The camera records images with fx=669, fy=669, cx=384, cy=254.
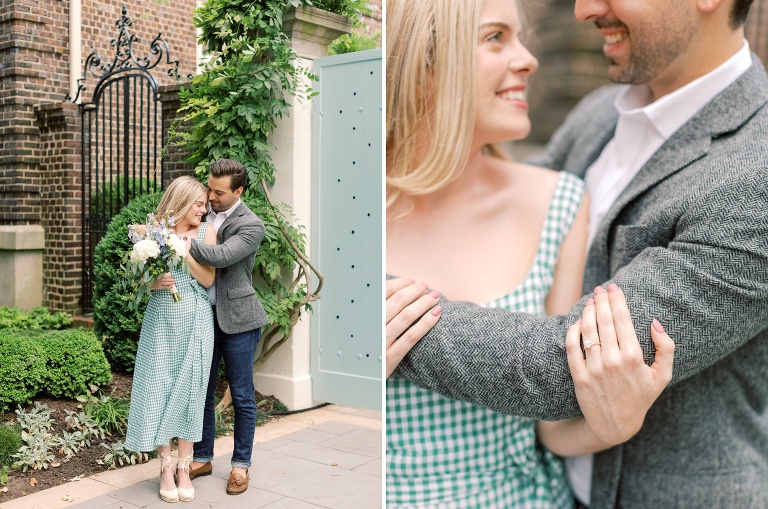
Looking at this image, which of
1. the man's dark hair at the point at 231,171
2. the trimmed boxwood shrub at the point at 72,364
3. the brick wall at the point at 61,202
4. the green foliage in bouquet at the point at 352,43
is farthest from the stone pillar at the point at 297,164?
the brick wall at the point at 61,202

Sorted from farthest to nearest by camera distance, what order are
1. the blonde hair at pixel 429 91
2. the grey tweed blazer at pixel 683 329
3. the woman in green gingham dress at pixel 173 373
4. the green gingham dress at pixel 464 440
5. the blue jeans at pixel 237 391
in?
the blue jeans at pixel 237 391
the woman in green gingham dress at pixel 173 373
the green gingham dress at pixel 464 440
the blonde hair at pixel 429 91
the grey tweed blazer at pixel 683 329

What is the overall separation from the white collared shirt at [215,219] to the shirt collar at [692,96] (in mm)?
1102

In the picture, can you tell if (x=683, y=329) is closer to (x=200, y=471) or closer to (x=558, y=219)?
(x=558, y=219)

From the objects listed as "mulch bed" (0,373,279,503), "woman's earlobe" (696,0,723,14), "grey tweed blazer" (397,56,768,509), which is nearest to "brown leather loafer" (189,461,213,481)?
"mulch bed" (0,373,279,503)

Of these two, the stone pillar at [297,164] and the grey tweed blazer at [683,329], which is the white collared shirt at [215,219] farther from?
the grey tweed blazer at [683,329]

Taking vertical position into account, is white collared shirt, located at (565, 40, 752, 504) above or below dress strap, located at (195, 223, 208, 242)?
above

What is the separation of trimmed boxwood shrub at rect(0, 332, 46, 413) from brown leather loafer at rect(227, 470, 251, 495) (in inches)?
24.6

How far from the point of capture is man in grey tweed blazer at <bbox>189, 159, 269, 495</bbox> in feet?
6.16

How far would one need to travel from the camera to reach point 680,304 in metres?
1.13

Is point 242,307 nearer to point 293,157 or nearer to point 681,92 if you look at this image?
point 293,157

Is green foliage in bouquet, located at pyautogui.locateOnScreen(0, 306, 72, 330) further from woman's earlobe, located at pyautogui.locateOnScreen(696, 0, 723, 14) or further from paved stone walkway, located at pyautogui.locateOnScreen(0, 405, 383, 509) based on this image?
woman's earlobe, located at pyautogui.locateOnScreen(696, 0, 723, 14)

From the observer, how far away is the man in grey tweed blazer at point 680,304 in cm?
113

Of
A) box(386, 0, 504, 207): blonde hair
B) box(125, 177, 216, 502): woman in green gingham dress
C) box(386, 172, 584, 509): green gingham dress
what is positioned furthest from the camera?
box(125, 177, 216, 502): woman in green gingham dress

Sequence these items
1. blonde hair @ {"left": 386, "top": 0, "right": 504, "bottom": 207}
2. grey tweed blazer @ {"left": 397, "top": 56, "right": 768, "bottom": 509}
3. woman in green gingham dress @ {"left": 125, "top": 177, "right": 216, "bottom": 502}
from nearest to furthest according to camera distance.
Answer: grey tweed blazer @ {"left": 397, "top": 56, "right": 768, "bottom": 509} → blonde hair @ {"left": 386, "top": 0, "right": 504, "bottom": 207} → woman in green gingham dress @ {"left": 125, "top": 177, "right": 216, "bottom": 502}
